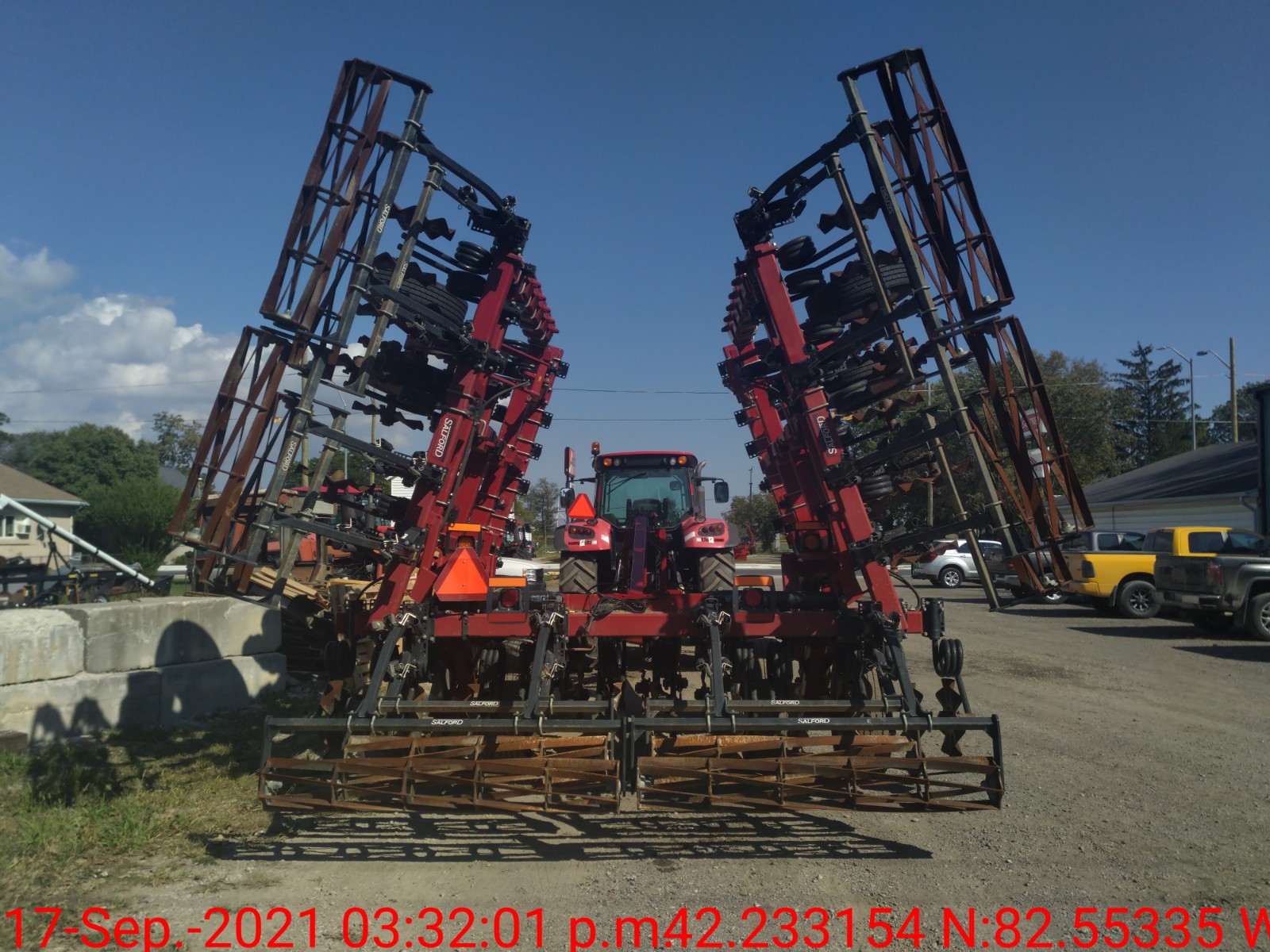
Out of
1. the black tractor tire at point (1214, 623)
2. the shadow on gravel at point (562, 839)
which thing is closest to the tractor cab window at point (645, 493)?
the shadow on gravel at point (562, 839)

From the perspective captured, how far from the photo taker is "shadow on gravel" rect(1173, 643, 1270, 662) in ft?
38.7

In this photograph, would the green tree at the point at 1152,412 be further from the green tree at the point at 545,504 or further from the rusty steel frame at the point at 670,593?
the rusty steel frame at the point at 670,593

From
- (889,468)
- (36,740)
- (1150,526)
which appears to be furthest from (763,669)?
(1150,526)

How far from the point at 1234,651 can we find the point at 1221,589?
3.68ft

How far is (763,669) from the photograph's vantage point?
8820 mm

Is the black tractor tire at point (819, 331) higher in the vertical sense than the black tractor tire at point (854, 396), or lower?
higher

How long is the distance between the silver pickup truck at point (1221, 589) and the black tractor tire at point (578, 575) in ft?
35.2

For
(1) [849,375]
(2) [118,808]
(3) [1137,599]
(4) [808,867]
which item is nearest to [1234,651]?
(3) [1137,599]

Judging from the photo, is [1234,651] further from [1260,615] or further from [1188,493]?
[1188,493]

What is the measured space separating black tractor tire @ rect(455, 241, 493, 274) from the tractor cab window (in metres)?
2.99

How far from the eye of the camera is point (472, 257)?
784 centimetres

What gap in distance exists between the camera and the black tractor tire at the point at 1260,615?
12.8m

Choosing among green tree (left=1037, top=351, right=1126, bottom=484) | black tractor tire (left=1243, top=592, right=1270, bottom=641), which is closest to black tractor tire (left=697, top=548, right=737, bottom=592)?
black tractor tire (left=1243, top=592, right=1270, bottom=641)

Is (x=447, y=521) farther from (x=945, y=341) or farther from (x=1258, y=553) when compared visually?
(x=1258, y=553)
